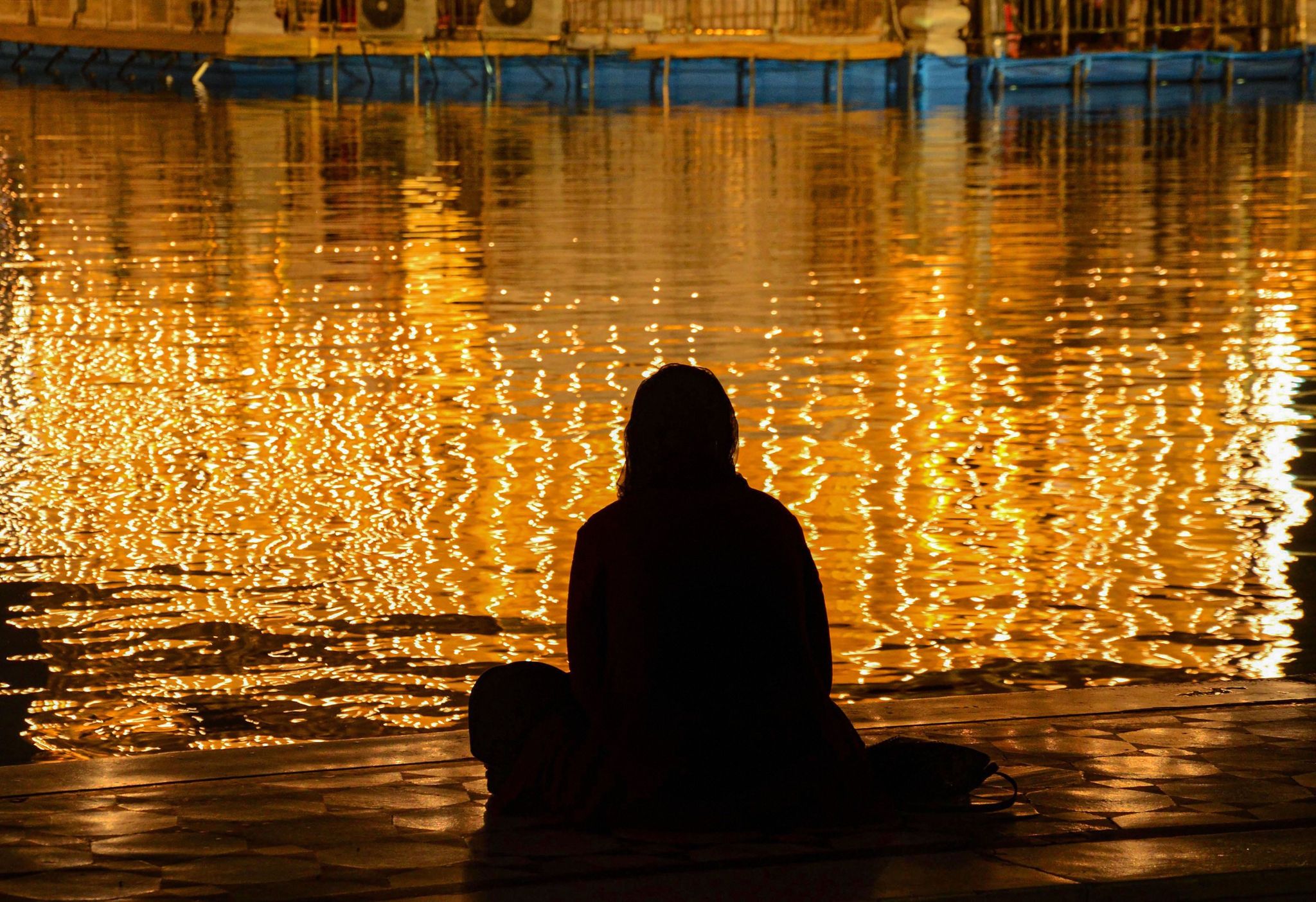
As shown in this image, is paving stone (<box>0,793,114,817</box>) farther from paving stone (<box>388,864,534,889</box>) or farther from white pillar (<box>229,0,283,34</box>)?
white pillar (<box>229,0,283,34</box>)

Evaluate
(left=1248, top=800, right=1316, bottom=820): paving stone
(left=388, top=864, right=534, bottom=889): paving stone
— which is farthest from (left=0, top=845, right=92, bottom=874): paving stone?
(left=1248, top=800, right=1316, bottom=820): paving stone

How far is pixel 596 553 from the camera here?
360 centimetres

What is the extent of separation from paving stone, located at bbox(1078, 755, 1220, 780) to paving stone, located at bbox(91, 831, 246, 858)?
1.53 m

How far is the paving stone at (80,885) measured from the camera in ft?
11.0

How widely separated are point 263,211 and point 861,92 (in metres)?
21.7

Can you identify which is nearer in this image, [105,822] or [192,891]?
[192,891]

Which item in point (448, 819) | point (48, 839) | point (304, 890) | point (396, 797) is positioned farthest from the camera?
point (396, 797)

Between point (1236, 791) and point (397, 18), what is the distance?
37.2 metres

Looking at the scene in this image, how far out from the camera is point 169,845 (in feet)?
11.8

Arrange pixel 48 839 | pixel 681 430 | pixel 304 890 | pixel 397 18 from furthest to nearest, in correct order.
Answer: pixel 397 18 → pixel 48 839 → pixel 681 430 → pixel 304 890

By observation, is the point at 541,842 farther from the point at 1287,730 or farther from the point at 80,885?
the point at 1287,730

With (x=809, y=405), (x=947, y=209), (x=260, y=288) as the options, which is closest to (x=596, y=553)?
(x=809, y=405)

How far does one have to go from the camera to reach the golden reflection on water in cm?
543

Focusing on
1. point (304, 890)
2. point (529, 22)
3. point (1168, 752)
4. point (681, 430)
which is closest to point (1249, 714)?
point (1168, 752)
